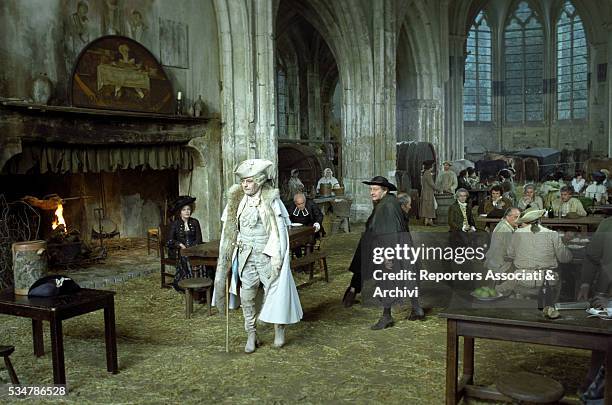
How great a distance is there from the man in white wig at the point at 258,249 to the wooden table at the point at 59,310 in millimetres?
1236

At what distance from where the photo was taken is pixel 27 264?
541cm

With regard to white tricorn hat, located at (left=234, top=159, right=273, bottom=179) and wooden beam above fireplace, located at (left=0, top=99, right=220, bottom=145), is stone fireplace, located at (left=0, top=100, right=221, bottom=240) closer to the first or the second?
wooden beam above fireplace, located at (left=0, top=99, right=220, bottom=145)

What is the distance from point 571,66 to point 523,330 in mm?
30693

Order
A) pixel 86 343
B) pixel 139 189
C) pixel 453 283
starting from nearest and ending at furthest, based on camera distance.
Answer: pixel 86 343 → pixel 453 283 → pixel 139 189

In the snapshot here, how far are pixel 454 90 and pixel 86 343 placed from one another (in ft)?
79.5

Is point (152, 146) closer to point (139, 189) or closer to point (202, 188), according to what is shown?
point (202, 188)

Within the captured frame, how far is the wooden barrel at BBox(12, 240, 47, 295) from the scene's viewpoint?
5.34 meters

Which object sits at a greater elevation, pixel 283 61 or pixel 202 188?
pixel 283 61

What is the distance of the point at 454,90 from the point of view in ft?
90.4

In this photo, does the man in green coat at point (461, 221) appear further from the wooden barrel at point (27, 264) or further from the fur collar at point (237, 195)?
the wooden barrel at point (27, 264)

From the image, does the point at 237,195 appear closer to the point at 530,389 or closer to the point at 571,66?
the point at 530,389

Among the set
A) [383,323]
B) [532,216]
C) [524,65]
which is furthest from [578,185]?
[524,65]

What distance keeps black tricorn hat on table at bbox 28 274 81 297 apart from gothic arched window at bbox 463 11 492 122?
30.2m

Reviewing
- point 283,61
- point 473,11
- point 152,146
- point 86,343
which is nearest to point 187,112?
point 152,146
